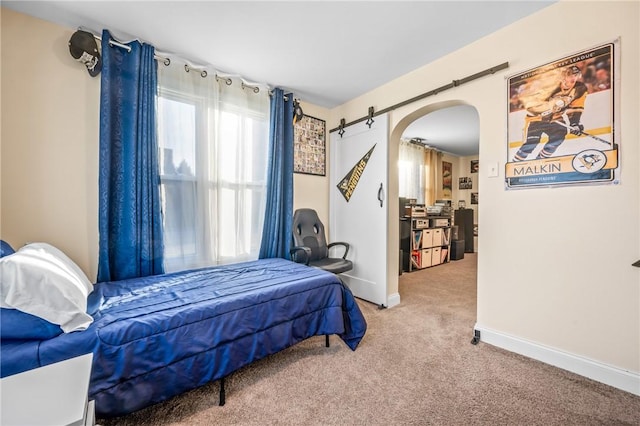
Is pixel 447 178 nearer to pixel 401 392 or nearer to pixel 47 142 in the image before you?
pixel 401 392

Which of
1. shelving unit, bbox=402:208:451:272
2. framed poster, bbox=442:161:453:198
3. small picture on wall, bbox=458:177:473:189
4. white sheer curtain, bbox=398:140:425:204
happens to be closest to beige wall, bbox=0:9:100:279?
shelving unit, bbox=402:208:451:272

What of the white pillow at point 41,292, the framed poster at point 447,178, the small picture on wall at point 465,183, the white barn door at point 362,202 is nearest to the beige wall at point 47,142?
the white pillow at point 41,292

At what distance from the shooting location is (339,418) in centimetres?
133

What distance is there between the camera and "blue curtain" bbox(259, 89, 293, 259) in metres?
2.85

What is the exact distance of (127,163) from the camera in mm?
2002

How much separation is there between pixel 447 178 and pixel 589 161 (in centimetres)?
522

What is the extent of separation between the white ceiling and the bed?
6.09 ft

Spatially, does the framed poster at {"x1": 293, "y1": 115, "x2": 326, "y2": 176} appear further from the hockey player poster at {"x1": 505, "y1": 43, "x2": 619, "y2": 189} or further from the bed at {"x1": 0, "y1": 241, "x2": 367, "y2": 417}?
the hockey player poster at {"x1": 505, "y1": 43, "x2": 619, "y2": 189}

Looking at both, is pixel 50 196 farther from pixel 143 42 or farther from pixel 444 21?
pixel 444 21

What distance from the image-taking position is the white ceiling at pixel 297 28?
67.5 inches

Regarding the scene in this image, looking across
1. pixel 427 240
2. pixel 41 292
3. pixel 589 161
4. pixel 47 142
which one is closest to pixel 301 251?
pixel 41 292

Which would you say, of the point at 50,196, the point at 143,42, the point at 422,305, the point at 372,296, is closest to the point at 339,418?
the point at 372,296

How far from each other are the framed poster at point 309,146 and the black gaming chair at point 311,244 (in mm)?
604

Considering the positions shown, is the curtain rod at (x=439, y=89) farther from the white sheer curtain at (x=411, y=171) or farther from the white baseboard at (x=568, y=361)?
the white sheer curtain at (x=411, y=171)
